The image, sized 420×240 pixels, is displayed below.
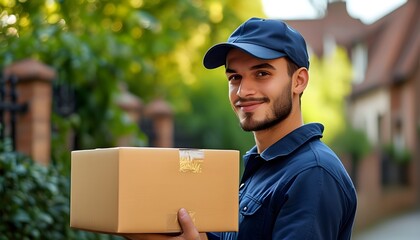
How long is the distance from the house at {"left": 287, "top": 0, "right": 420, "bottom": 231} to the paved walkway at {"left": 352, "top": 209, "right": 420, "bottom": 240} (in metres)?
0.62

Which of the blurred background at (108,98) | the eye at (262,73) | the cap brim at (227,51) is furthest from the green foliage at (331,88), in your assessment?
the eye at (262,73)

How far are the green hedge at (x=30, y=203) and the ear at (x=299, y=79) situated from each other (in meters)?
2.87

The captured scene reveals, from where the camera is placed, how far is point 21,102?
7.23m

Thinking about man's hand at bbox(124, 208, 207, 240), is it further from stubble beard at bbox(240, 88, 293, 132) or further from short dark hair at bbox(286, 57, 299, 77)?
short dark hair at bbox(286, 57, 299, 77)

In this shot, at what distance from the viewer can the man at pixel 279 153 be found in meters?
2.43

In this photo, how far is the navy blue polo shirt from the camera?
2412 millimetres

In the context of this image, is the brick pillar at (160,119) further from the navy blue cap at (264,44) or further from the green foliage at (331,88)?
the green foliage at (331,88)

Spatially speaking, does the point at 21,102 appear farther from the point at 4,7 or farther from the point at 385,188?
the point at 385,188

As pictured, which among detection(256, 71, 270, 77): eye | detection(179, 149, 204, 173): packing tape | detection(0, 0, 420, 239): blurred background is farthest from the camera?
detection(0, 0, 420, 239): blurred background

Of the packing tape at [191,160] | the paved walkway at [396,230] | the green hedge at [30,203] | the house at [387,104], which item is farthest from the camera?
the house at [387,104]

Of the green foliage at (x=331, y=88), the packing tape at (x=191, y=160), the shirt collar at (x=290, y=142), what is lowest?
the packing tape at (x=191, y=160)

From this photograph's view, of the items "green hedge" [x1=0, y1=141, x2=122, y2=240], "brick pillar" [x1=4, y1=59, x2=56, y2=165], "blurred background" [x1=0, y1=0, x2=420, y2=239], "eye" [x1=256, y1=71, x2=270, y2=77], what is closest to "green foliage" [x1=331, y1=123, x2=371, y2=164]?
"blurred background" [x1=0, y1=0, x2=420, y2=239]

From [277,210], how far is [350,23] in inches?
1611

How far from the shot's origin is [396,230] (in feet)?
73.5
